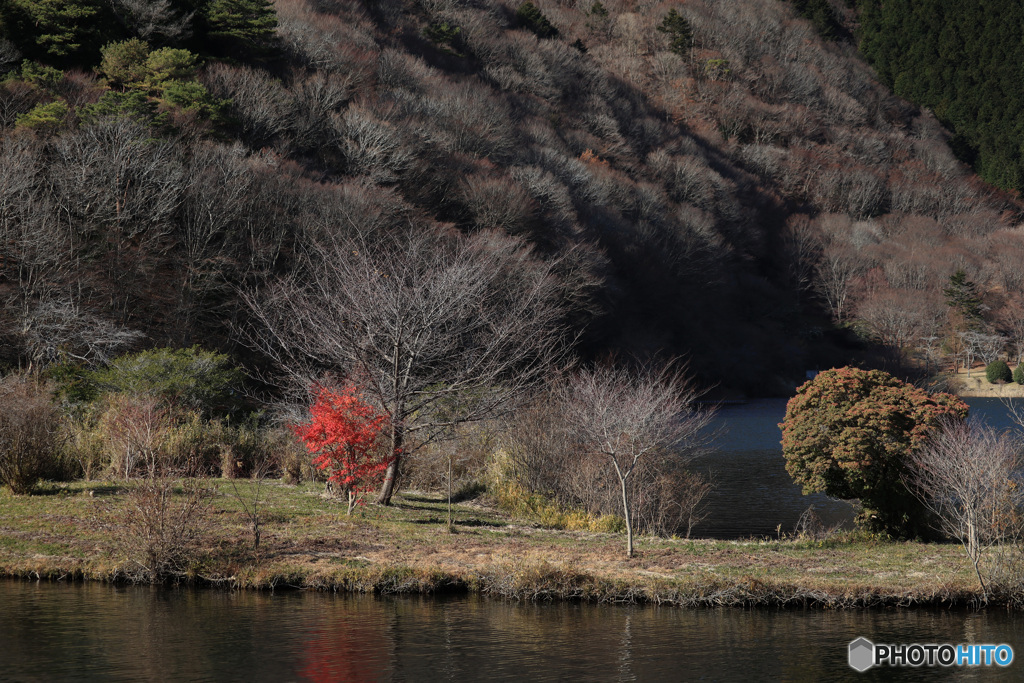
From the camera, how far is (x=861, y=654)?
12906 millimetres

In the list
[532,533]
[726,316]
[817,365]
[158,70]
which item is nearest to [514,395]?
[532,533]

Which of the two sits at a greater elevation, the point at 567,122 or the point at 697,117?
the point at 697,117

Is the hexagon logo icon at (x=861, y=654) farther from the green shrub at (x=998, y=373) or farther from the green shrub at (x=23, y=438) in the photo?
the green shrub at (x=998, y=373)

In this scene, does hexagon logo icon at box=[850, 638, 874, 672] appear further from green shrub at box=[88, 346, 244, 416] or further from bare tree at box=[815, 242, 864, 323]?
bare tree at box=[815, 242, 864, 323]

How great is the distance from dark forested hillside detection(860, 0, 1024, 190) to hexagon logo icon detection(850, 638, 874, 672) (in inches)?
5233

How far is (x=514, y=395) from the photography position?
2473 cm

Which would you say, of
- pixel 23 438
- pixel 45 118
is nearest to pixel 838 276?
pixel 45 118

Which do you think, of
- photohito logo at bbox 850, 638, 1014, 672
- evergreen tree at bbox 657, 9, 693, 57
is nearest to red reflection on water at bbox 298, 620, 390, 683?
photohito logo at bbox 850, 638, 1014, 672

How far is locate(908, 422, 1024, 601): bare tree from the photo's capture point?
16.0 meters

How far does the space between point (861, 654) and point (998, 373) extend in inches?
3007

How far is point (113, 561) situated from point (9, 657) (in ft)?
14.7

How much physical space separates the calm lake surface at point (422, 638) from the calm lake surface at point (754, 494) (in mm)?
7563

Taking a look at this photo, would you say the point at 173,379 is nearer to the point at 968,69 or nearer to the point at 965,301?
the point at 965,301

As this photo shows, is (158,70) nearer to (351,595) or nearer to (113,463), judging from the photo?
(113,463)
